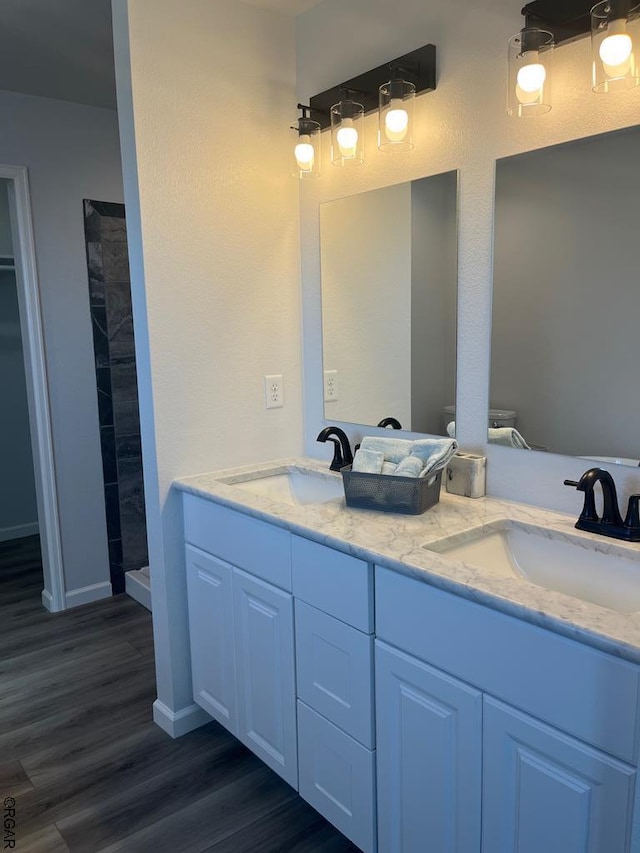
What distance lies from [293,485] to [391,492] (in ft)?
2.31

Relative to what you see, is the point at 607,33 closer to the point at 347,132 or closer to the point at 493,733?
the point at 347,132

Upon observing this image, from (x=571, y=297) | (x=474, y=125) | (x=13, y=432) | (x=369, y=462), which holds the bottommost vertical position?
(x=13, y=432)

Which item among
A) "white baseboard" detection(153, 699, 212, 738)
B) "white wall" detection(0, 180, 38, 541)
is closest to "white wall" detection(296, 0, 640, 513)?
"white baseboard" detection(153, 699, 212, 738)

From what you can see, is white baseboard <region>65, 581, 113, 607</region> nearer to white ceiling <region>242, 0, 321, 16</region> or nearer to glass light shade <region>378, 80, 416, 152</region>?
glass light shade <region>378, 80, 416, 152</region>

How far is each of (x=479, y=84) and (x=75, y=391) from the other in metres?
2.36

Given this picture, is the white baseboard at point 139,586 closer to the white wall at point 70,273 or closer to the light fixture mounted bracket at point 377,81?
the white wall at point 70,273

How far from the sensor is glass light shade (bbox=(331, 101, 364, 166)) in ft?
6.68

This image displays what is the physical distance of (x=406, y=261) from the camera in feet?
6.59

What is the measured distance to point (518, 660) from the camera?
3.82 ft

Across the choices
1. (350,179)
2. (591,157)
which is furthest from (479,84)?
(350,179)

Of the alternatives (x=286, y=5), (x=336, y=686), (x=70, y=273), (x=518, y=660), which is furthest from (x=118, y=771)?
(x=286, y=5)

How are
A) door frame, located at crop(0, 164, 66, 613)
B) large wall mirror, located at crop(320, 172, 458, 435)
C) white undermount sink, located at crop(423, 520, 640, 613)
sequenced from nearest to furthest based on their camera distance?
white undermount sink, located at crop(423, 520, 640, 613) < large wall mirror, located at crop(320, 172, 458, 435) < door frame, located at crop(0, 164, 66, 613)

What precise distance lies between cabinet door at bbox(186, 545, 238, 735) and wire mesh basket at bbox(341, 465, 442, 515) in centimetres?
50

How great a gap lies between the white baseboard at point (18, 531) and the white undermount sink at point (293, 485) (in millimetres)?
2680
